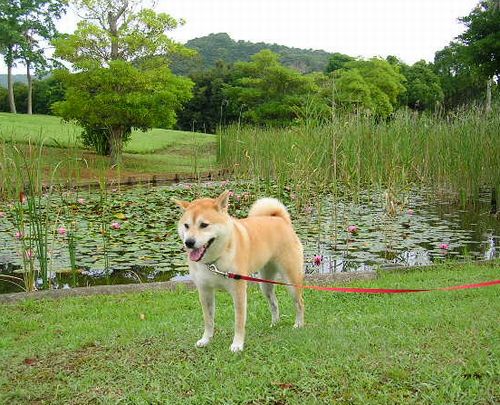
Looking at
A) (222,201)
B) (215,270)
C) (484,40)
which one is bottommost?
(215,270)

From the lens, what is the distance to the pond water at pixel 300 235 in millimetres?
6727

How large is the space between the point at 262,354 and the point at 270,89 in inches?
1121

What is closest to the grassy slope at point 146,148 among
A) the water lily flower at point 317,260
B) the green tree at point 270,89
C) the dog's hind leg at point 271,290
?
the green tree at point 270,89

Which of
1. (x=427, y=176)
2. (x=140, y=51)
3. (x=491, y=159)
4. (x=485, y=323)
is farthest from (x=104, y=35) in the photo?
(x=485, y=323)

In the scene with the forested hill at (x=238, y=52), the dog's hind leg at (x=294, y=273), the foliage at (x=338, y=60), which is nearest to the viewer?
the dog's hind leg at (x=294, y=273)

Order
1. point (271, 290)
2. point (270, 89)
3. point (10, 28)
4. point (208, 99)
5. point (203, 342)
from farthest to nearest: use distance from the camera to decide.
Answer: point (208, 99) < point (270, 89) < point (10, 28) < point (271, 290) < point (203, 342)

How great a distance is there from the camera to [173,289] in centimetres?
558

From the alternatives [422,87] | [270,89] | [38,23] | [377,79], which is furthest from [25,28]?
[422,87]

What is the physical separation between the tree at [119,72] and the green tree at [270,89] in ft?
36.7

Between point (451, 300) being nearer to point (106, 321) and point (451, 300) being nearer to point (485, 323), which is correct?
point (485, 323)

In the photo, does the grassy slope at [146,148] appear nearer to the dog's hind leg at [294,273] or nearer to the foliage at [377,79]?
the foliage at [377,79]

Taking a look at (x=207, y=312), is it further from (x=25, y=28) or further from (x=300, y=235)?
(x=25, y=28)

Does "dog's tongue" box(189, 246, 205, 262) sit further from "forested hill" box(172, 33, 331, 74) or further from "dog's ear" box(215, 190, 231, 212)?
"forested hill" box(172, 33, 331, 74)

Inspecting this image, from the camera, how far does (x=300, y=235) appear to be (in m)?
8.00
